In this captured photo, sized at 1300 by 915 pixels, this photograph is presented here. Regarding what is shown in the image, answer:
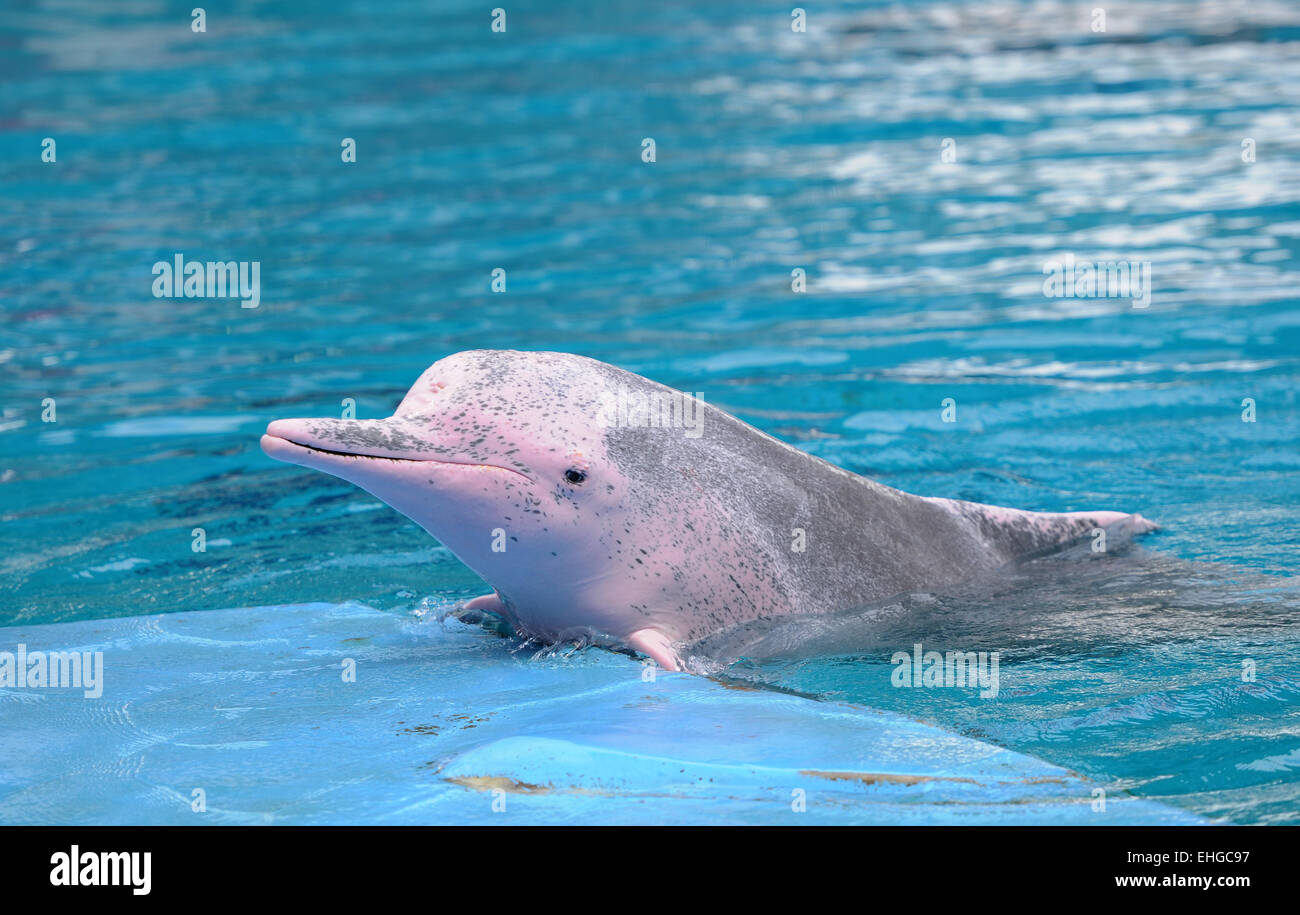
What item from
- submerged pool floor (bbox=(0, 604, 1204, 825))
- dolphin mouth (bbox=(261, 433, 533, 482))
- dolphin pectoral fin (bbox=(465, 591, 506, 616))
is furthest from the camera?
dolphin pectoral fin (bbox=(465, 591, 506, 616))

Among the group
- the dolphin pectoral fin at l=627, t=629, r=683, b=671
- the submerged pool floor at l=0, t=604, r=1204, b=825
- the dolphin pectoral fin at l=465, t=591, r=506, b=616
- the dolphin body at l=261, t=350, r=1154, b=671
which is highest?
the dolphin body at l=261, t=350, r=1154, b=671

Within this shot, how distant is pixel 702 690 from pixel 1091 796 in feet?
4.45

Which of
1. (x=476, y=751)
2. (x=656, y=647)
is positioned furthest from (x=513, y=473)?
(x=476, y=751)

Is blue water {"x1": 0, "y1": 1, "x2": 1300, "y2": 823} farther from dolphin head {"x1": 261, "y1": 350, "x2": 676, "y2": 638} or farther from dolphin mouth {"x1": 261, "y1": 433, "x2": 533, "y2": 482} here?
dolphin mouth {"x1": 261, "y1": 433, "x2": 533, "y2": 482}

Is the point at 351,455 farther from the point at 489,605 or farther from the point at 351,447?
the point at 489,605

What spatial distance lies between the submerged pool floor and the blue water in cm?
17

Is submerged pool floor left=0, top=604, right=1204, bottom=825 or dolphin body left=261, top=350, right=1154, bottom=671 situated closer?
submerged pool floor left=0, top=604, right=1204, bottom=825

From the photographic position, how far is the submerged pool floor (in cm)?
385

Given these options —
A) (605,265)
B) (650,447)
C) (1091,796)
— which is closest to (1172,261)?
(605,265)

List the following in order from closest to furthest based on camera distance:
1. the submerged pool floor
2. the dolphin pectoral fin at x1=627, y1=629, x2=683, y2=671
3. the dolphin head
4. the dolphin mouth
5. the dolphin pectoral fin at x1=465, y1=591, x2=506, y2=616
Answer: the submerged pool floor → the dolphin mouth → the dolphin head → the dolphin pectoral fin at x1=627, y1=629, x2=683, y2=671 → the dolphin pectoral fin at x1=465, y1=591, x2=506, y2=616

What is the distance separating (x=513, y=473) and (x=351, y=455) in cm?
56

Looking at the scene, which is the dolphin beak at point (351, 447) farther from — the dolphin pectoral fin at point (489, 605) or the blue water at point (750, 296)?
the blue water at point (750, 296)

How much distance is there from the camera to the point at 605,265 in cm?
1281

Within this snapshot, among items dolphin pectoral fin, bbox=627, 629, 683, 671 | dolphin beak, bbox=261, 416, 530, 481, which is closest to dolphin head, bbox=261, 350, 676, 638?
dolphin beak, bbox=261, 416, 530, 481
